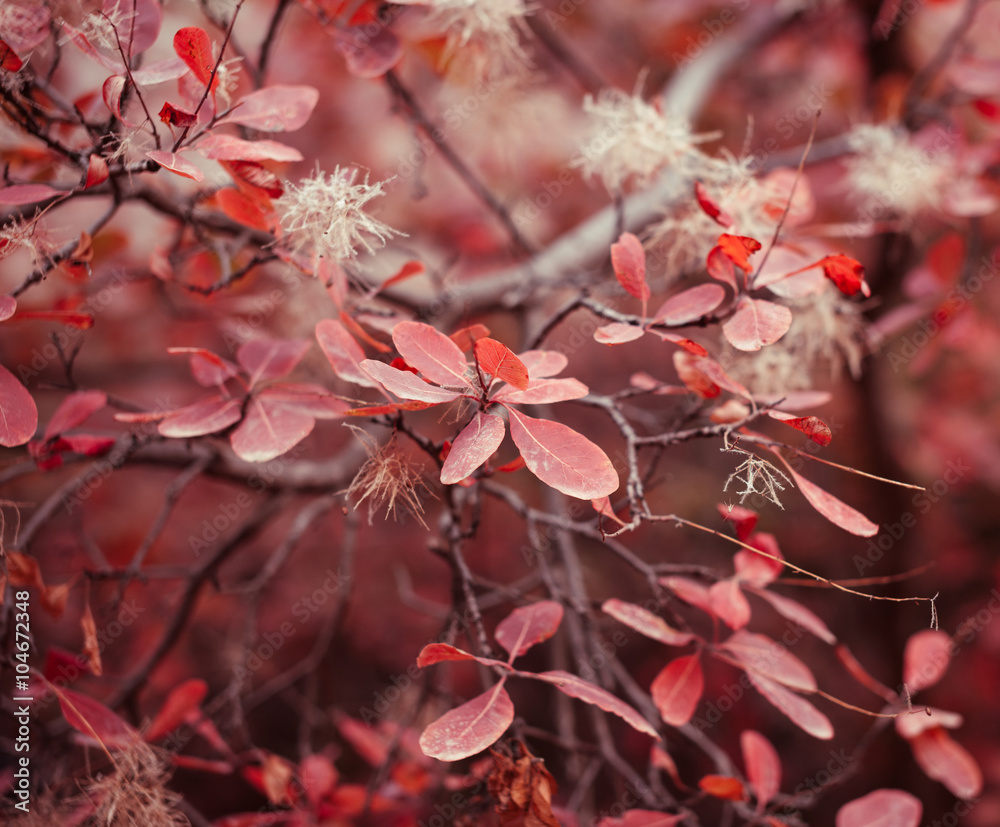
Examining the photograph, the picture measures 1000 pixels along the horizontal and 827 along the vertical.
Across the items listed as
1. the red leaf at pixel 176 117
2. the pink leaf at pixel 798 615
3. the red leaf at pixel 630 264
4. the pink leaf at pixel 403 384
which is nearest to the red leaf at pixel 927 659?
the pink leaf at pixel 798 615

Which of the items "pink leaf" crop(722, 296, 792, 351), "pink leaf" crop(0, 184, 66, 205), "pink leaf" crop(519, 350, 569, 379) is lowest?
"pink leaf" crop(519, 350, 569, 379)

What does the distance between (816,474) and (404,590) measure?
1.77m

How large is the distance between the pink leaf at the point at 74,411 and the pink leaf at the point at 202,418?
117 millimetres

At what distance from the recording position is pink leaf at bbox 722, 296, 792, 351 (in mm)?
449

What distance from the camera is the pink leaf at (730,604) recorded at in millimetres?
558

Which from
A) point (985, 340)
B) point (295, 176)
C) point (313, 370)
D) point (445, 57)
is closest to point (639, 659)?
point (985, 340)

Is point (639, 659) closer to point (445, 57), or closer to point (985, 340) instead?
point (985, 340)

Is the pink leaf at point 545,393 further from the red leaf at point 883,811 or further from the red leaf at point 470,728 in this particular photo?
the red leaf at point 883,811

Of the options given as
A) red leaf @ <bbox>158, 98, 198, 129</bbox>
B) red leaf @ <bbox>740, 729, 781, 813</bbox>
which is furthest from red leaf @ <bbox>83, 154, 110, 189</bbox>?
red leaf @ <bbox>740, 729, 781, 813</bbox>

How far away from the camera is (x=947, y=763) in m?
0.67

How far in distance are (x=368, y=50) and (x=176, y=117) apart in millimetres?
290

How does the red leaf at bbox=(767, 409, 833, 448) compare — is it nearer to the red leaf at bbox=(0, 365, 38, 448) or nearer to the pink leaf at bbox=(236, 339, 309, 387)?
the pink leaf at bbox=(236, 339, 309, 387)

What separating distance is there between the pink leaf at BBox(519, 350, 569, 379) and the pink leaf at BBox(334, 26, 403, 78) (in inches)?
14.4

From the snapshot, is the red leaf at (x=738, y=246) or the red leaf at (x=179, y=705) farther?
the red leaf at (x=179, y=705)
